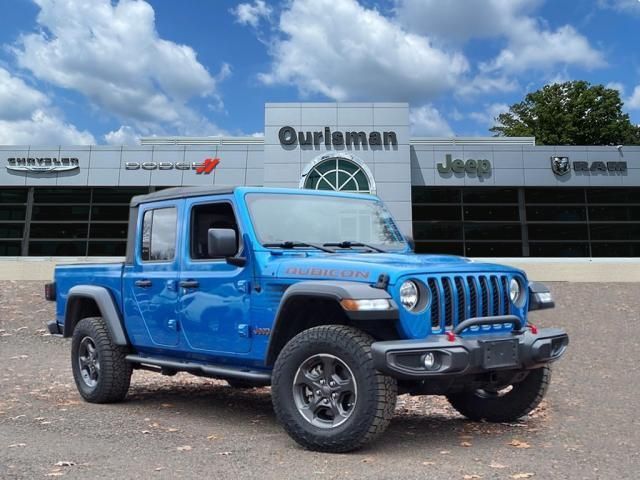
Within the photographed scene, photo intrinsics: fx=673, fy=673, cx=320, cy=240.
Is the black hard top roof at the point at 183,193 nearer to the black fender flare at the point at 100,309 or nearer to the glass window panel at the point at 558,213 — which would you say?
the black fender flare at the point at 100,309

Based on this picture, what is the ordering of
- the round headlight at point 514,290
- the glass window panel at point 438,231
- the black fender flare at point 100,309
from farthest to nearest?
the glass window panel at point 438,231, the black fender flare at point 100,309, the round headlight at point 514,290

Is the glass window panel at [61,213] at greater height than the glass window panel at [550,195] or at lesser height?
lesser

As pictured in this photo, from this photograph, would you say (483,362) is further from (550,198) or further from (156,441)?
(550,198)

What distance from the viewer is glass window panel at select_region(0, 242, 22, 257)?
34.8 metres

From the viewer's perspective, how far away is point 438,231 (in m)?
33.8

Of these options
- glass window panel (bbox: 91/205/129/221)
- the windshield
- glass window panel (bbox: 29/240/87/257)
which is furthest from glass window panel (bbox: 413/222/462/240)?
the windshield

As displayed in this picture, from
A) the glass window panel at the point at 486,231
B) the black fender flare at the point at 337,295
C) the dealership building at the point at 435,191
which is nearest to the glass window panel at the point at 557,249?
the dealership building at the point at 435,191

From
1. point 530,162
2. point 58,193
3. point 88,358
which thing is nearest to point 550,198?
point 530,162

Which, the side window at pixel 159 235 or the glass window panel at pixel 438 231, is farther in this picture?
the glass window panel at pixel 438 231

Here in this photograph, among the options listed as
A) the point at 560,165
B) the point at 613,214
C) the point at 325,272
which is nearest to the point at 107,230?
the point at 560,165

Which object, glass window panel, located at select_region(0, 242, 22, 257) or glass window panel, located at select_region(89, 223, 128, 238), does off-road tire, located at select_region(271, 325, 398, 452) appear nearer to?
glass window panel, located at select_region(89, 223, 128, 238)

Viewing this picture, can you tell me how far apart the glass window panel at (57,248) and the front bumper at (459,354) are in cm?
3237

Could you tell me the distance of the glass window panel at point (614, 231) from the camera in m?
34.4

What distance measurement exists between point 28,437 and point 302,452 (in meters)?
2.33
